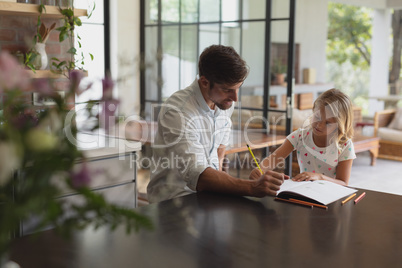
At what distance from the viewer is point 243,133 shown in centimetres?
501

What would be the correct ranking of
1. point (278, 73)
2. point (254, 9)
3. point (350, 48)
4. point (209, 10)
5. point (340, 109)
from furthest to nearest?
point (350, 48)
point (209, 10)
point (254, 9)
point (278, 73)
point (340, 109)

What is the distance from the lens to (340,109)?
2.41 meters

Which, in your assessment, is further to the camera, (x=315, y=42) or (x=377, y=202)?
(x=315, y=42)

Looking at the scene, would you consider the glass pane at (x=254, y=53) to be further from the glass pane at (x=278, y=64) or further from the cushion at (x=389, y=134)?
the cushion at (x=389, y=134)

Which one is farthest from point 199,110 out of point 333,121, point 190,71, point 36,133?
point 190,71

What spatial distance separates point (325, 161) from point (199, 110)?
743 mm

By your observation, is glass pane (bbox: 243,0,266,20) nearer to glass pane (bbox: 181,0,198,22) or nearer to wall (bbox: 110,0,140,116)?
glass pane (bbox: 181,0,198,22)

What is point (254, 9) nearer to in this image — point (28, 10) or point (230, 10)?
point (230, 10)

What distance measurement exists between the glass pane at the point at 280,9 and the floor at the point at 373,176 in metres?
1.56

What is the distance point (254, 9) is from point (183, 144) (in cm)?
332

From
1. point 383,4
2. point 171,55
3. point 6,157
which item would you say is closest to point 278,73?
point 171,55

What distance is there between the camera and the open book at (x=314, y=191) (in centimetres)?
189

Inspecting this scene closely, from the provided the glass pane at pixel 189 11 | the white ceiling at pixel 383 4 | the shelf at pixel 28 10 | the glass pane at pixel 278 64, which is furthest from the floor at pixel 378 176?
the shelf at pixel 28 10

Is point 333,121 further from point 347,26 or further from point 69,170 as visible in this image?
point 347,26
